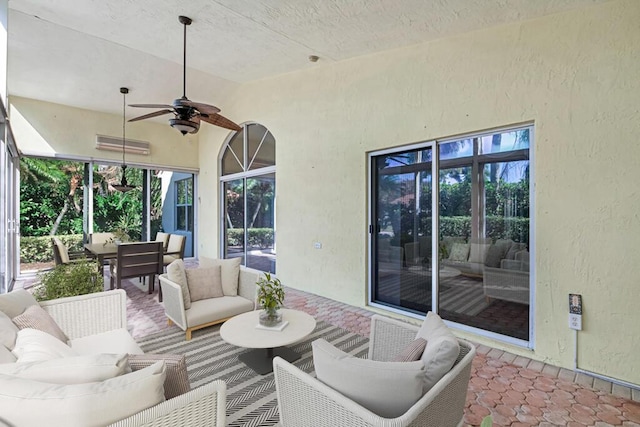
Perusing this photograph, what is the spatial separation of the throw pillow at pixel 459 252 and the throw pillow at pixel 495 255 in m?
0.21

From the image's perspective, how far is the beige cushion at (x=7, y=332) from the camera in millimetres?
1584

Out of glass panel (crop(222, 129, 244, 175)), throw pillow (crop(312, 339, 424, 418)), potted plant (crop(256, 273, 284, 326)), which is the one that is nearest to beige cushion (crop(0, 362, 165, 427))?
throw pillow (crop(312, 339, 424, 418))

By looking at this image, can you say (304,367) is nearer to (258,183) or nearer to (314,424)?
(314,424)

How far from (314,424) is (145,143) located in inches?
310

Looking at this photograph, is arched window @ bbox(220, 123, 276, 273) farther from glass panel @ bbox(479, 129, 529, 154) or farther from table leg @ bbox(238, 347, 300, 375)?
glass panel @ bbox(479, 129, 529, 154)

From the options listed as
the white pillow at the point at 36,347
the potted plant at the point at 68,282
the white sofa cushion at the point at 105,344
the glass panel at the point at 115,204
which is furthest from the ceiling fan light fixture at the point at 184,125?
the glass panel at the point at 115,204

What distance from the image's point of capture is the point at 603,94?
8.39 ft

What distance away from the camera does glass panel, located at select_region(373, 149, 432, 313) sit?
372 cm

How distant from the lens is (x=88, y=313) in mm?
2508

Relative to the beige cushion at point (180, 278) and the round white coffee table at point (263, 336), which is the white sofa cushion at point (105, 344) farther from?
the beige cushion at point (180, 278)

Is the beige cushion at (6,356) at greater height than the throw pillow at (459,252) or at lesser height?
lesser

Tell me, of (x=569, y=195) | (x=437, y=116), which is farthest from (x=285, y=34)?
(x=569, y=195)

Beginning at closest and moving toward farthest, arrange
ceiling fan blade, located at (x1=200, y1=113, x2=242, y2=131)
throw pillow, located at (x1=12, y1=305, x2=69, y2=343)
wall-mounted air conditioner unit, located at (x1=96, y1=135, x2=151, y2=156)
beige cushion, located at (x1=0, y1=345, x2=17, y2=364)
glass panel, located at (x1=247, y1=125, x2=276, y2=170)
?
beige cushion, located at (x1=0, y1=345, x2=17, y2=364)
throw pillow, located at (x1=12, y1=305, x2=69, y2=343)
ceiling fan blade, located at (x1=200, y1=113, x2=242, y2=131)
glass panel, located at (x1=247, y1=125, x2=276, y2=170)
wall-mounted air conditioner unit, located at (x1=96, y1=135, x2=151, y2=156)

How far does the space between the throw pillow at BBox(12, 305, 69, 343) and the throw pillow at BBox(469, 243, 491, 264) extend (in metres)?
3.72
